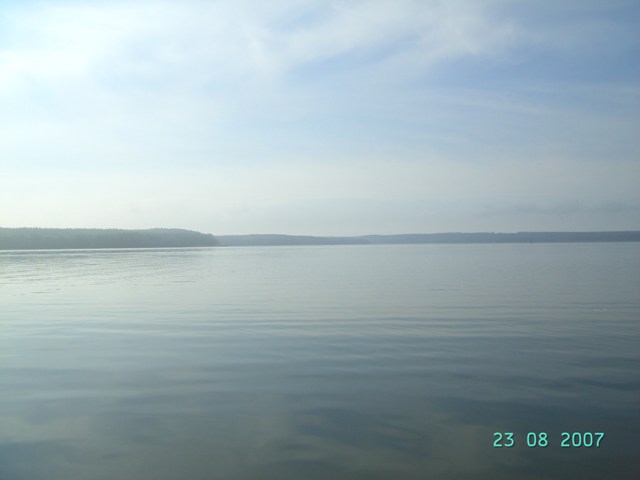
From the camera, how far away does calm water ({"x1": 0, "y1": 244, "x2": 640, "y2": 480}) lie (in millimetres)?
6305

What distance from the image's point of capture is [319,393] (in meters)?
8.80

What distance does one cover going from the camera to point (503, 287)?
2678cm

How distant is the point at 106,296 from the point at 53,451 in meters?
18.9

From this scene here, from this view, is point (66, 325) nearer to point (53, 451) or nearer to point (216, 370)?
point (216, 370)

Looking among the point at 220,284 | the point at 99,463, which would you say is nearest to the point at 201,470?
the point at 99,463
